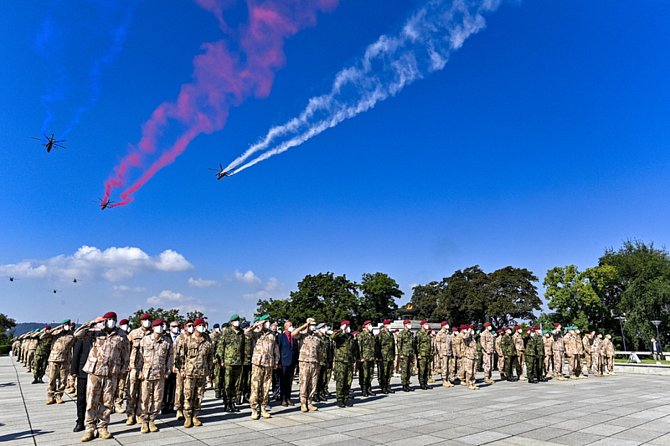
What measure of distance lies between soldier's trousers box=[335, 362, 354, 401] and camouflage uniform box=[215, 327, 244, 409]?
2.27 meters

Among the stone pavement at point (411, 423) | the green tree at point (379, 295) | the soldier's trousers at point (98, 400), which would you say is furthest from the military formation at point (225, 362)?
the green tree at point (379, 295)

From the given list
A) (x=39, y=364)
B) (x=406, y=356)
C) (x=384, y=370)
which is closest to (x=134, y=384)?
(x=384, y=370)

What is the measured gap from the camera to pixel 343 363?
412 inches

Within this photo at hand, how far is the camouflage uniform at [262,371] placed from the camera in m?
8.70

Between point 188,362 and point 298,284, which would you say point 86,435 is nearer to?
point 188,362

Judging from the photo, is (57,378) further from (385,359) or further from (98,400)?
(385,359)

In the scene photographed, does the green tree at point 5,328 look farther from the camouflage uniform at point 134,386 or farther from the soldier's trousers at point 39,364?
the camouflage uniform at point 134,386

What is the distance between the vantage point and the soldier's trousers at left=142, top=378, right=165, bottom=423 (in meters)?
7.38

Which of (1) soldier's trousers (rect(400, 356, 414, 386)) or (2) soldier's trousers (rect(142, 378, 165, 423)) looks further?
(1) soldier's trousers (rect(400, 356, 414, 386))

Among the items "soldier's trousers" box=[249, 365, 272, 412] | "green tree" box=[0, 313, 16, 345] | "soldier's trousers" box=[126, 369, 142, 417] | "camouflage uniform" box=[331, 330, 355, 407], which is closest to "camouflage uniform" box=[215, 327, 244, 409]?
"soldier's trousers" box=[249, 365, 272, 412]

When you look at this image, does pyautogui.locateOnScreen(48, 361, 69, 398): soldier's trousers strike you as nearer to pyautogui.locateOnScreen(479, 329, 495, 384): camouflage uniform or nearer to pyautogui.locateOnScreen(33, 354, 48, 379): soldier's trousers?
pyautogui.locateOnScreen(33, 354, 48, 379): soldier's trousers

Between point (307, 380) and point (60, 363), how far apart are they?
6.45 m

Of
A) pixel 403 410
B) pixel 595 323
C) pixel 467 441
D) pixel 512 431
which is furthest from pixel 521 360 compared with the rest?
pixel 595 323

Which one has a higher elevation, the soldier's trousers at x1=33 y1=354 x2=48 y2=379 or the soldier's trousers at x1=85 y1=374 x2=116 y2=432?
the soldier's trousers at x1=85 y1=374 x2=116 y2=432
